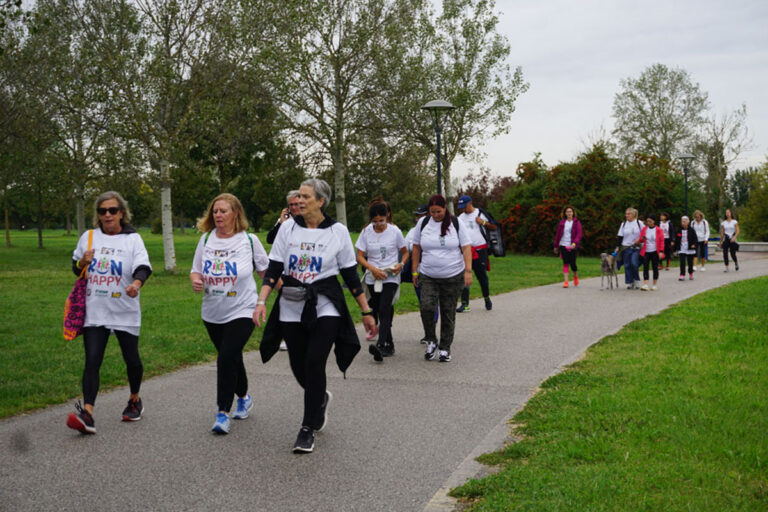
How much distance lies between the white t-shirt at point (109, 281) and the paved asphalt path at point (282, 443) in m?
0.81

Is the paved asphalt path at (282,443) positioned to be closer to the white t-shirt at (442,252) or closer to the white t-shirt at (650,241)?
the white t-shirt at (442,252)

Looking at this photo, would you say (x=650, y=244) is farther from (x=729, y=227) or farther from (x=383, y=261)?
(x=383, y=261)

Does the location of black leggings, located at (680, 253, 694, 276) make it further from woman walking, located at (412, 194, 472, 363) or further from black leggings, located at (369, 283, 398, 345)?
black leggings, located at (369, 283, 398, 345)

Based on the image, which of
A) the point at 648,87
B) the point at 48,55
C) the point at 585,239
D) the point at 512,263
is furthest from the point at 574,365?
the point at 648,87

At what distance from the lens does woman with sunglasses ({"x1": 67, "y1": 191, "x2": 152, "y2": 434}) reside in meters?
5.52

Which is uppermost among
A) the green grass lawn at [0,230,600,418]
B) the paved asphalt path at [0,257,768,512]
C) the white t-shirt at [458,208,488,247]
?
the white t-shirt at [458,208,488,247]

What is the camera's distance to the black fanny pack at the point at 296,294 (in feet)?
16.8

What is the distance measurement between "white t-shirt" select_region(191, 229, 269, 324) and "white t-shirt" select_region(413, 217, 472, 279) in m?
3.09

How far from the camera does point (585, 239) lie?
33.9 meters

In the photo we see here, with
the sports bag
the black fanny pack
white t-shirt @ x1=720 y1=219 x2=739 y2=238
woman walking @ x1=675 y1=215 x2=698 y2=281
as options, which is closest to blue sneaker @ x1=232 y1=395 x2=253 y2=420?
the black fanny pack

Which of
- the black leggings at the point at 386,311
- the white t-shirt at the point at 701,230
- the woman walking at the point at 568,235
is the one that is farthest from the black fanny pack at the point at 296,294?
the white t-shirt at the point at 701,230

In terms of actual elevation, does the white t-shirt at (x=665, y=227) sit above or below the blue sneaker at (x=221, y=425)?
above

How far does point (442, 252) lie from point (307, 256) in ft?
10.9

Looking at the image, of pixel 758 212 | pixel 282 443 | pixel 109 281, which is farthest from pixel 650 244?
pixel 758 212
